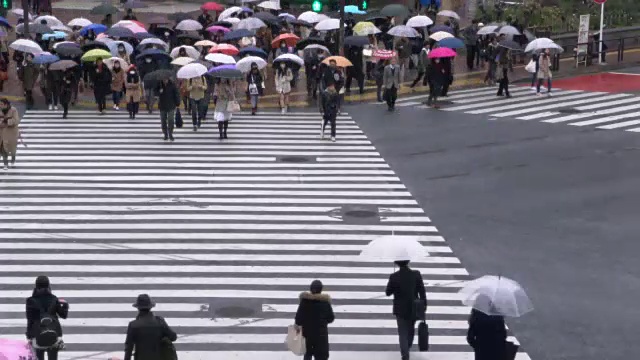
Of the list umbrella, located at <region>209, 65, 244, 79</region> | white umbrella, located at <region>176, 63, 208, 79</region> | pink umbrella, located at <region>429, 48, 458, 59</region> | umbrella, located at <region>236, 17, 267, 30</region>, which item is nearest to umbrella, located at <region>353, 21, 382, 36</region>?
umbrella, located at <region>236, 17, 267, 30</region>

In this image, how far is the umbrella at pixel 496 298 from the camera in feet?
40.7

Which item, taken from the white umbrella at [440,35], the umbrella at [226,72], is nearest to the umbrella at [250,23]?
the white umbrella at [440,35]

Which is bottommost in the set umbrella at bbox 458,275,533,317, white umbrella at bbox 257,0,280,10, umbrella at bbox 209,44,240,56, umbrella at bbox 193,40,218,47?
umbrella at bbox 458,275,533,317

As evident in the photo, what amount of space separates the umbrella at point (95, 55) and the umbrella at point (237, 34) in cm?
479

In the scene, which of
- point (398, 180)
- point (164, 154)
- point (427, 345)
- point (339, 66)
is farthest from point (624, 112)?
point (427, 345)

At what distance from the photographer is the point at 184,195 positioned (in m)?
23.2

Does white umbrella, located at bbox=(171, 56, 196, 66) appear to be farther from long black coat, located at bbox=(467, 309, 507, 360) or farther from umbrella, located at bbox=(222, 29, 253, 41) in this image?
long black coat, located at bbox=(467, 309, 507, 360)

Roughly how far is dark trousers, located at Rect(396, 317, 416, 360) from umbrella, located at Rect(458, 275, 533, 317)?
1546 millimetres

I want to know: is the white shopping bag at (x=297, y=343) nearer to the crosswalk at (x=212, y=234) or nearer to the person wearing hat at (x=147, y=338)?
the crosswalk at (x=212, y=234)

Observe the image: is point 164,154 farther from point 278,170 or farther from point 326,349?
point 326,349

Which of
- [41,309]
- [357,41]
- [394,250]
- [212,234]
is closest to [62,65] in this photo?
[357,41]

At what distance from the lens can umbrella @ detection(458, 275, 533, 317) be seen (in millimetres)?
12391

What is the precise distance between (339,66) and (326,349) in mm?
17643

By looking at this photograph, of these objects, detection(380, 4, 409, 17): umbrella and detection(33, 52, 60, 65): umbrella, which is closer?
detection(33, 52, 60, 65): umbrella
